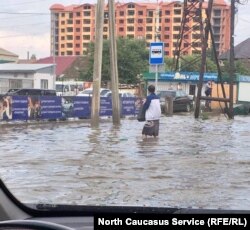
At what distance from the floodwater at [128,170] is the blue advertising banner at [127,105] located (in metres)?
13.6

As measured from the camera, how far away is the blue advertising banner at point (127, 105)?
3347cm

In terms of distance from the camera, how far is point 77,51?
421 ft

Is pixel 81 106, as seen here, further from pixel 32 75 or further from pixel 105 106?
pixel 32 75

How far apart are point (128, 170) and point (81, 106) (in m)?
17.9

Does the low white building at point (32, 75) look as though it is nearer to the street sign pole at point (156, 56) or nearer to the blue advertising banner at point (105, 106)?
the blue advertising banner at point (105, 106)

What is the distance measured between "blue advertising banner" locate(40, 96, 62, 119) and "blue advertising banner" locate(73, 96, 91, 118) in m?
1.26

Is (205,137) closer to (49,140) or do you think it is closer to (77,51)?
(49,140)

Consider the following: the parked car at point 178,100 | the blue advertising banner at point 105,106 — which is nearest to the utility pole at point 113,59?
the blue advertising banner at point 105,106

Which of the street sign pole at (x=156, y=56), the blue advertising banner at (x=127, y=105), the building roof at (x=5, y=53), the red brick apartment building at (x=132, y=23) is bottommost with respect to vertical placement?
the blue advertising banner at (x=127, y=105)

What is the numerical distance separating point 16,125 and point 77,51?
104864 millimetres

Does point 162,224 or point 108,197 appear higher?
point 162,224

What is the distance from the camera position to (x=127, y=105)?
33.9m

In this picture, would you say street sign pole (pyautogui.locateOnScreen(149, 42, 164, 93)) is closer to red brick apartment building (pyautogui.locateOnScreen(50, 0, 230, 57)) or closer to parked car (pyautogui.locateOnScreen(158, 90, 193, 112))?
parked car (pyautogui.locateOnScreen(158, 90, 193, 112))

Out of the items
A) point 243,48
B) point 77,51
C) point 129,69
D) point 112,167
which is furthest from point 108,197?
point 77,51
